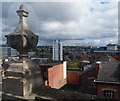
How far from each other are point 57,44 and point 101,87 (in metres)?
52.8

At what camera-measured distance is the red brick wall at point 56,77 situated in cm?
1737

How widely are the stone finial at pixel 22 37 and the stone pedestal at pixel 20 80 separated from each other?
269mm

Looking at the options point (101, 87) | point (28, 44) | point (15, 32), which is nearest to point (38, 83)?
point (28, 44)

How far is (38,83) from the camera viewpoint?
2.66 m

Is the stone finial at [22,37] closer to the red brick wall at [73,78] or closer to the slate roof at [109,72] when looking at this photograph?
the slate roof at [109,72]

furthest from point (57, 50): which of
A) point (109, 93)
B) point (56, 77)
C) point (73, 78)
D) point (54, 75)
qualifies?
point (109, 93)

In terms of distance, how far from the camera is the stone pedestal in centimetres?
219

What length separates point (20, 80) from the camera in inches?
86.2

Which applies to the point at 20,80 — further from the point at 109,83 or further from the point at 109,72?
the point at 109,72

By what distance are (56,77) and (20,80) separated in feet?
58.5

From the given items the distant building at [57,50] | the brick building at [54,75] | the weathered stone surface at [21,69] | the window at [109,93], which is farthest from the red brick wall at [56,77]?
the distant building at [57,50]

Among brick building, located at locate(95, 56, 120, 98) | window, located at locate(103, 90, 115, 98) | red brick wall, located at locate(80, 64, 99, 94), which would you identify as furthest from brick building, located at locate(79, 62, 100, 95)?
window, located at locate(103, 90, 115, 98)

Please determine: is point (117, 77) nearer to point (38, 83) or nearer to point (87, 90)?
point (87, 90)

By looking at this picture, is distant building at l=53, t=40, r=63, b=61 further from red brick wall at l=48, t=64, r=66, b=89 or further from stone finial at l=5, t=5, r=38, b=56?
stone finial at l=5, t=5, r=38, b=56
